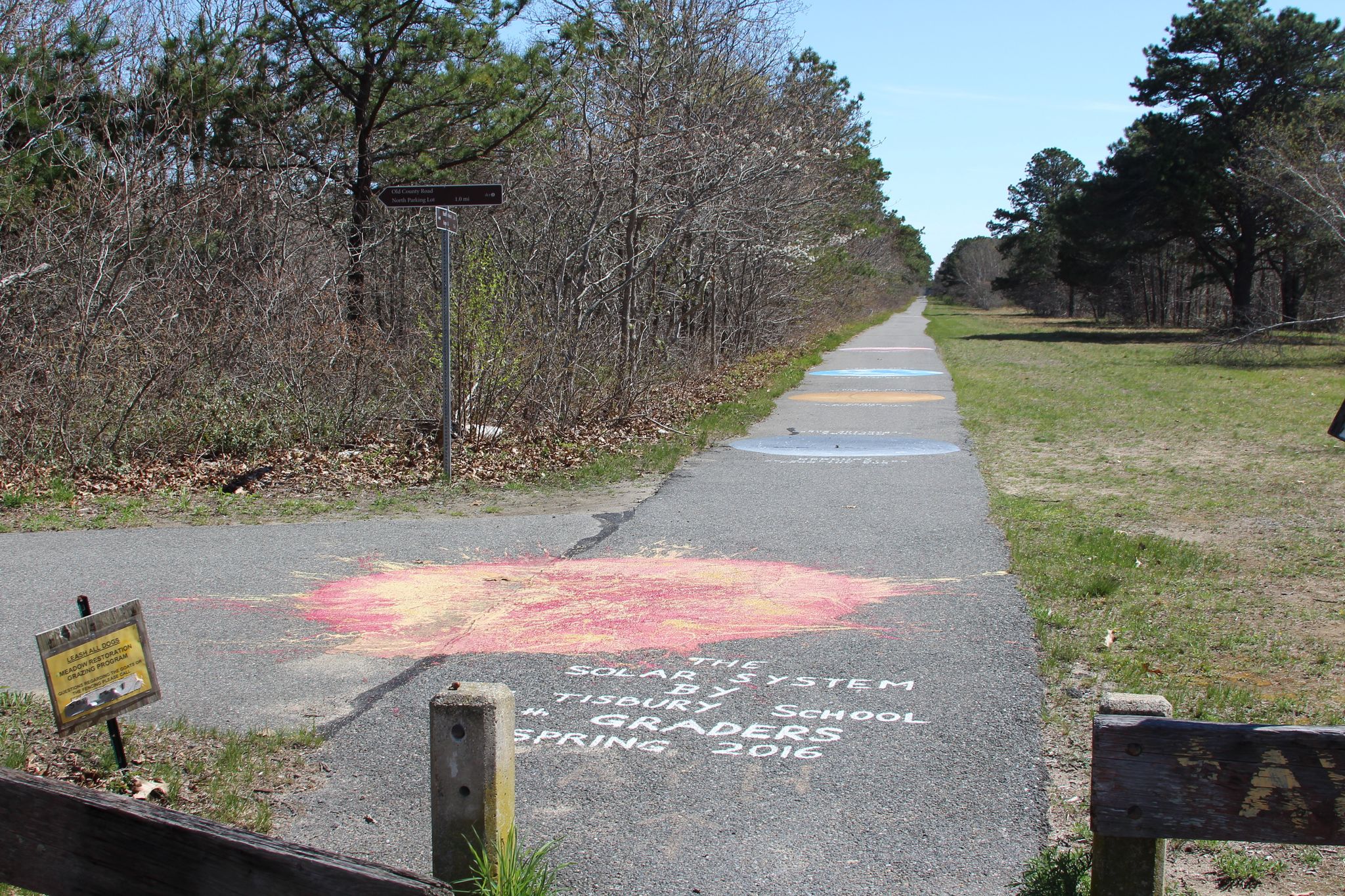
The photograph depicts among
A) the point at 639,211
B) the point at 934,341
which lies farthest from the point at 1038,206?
the point at 639,211

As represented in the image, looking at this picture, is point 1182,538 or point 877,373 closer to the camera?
point 1182,538

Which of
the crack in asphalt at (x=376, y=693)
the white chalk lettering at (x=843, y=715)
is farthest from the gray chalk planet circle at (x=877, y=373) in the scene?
the white chalk lettering at (x=843, y=715)

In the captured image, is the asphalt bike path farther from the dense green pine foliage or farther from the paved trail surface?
the dense green pine foliage

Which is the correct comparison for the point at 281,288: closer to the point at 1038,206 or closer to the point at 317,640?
the point at 317,640

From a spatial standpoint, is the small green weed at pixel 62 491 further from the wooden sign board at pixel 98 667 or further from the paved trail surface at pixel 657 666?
the wooden sign board at pixel 98 667

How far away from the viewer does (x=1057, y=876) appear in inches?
126

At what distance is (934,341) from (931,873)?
129 feet

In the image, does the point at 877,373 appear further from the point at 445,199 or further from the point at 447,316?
the point at 445,199

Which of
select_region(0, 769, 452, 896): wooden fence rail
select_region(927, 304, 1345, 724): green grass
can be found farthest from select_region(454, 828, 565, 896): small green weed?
select_region(927, 304, 1345, 724): green grass

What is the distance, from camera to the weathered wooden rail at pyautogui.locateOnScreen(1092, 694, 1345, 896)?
2.36 metres

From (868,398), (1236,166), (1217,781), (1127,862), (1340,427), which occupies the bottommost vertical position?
(1127,862)

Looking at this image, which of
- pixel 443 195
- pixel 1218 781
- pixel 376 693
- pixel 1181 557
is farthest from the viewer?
pixel 443 195

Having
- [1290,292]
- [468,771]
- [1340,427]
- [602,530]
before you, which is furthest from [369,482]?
[1290,292]

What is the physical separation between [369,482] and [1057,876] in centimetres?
836
